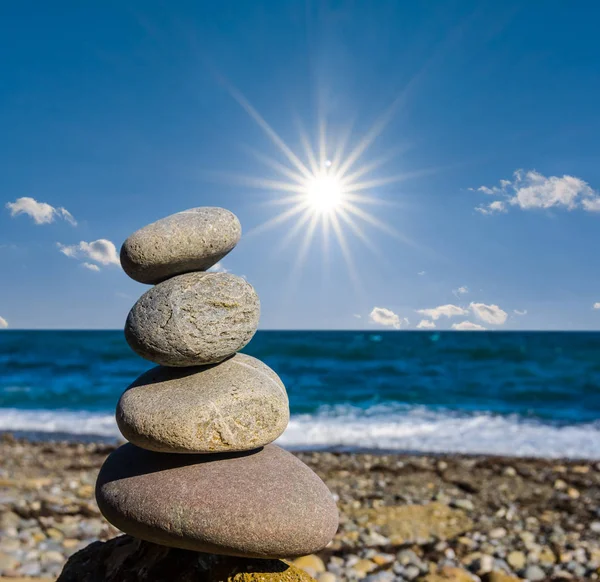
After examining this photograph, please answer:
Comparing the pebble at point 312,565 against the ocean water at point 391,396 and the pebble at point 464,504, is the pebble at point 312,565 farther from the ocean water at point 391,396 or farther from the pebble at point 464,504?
the ocean water at point 391,396

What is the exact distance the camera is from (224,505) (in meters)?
3.04

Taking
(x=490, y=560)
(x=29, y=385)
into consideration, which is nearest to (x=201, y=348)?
(x=490, y=560)

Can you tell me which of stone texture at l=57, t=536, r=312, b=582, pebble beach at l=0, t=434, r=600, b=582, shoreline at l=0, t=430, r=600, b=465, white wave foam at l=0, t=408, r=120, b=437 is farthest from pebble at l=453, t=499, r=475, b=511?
white wave foam at l=0, t=408, r=120, b=437

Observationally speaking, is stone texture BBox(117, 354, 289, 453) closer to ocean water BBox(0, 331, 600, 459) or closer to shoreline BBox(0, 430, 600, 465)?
shoreline BBox(0, 430, 600, 465)

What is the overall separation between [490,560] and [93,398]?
12902 millimetres

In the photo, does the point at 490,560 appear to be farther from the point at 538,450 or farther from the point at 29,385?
the point at 29,385

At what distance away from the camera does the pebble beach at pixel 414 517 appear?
4754mm

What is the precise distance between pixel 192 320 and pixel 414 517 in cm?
389

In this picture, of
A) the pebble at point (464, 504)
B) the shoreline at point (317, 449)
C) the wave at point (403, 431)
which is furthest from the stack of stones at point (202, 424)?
the wave at point (403, 431)

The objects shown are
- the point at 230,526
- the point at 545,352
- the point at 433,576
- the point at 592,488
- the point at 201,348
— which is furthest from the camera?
the point at 545,352

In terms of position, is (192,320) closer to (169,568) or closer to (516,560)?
(169,568)

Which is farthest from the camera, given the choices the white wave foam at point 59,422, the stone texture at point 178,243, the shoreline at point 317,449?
the white wave foam at point 59,422

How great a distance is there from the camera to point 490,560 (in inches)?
192

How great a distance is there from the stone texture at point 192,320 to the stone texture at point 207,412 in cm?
17
